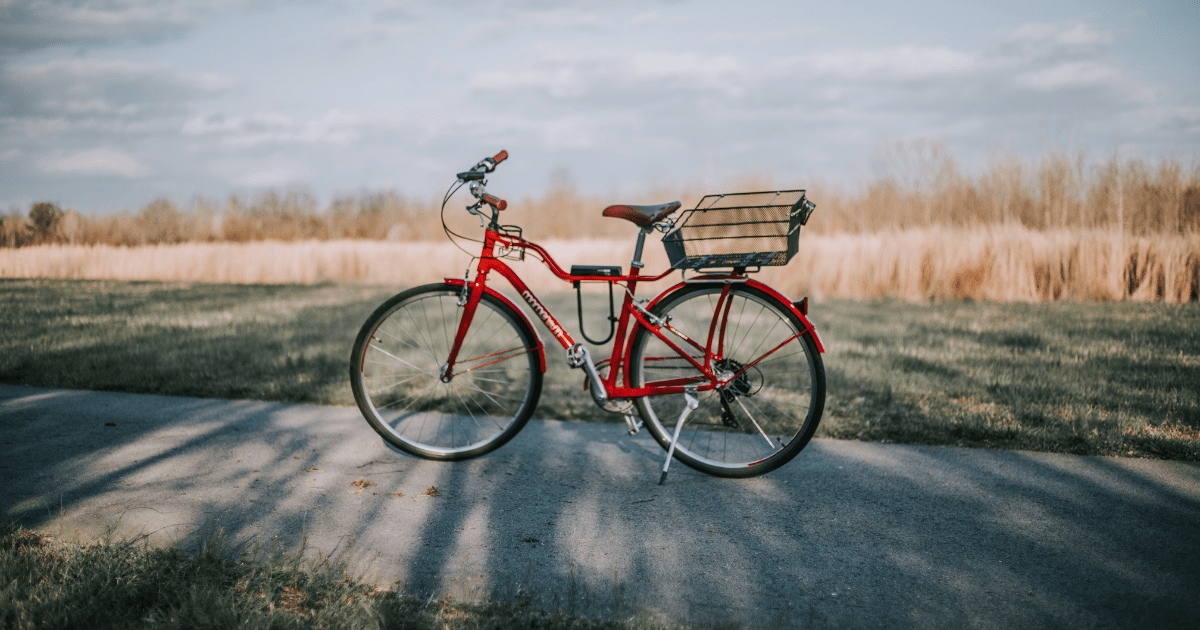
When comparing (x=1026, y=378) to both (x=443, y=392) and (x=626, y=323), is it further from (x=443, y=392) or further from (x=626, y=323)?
(x=443, y=392)

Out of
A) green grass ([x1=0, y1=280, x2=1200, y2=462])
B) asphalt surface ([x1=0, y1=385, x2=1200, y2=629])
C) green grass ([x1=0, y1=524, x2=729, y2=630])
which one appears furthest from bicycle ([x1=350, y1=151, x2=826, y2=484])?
green grass ([x1=0, y1=524, x2=729, y2=630])

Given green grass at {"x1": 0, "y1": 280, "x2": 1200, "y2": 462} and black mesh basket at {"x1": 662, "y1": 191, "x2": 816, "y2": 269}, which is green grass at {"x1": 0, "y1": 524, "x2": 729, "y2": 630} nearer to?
black mesh basket at {"x1": 662, "y1": 191, "x2": 816, "y2": 269}

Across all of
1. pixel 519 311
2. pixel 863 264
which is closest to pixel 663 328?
pixel 519 311

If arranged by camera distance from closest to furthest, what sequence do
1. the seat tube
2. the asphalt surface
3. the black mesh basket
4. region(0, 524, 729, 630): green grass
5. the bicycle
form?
region(0, 524, 729, 630): green grass → the asphalt surface → the black mesh basket → the bicycle → the seat tube

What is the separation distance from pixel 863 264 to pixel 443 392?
7.00m

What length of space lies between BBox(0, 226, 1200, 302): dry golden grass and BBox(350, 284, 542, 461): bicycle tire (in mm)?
2345

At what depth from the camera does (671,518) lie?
102 inches

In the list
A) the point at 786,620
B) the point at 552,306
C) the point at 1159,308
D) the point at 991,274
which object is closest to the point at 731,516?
the point at 786,620

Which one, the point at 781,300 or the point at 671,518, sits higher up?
the point at 781,300

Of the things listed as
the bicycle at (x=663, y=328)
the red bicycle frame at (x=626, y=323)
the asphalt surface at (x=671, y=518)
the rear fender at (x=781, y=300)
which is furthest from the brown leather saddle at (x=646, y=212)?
the asphalt surface at (x=671, y=518)

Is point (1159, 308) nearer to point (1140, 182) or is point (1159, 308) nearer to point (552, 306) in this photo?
point (1140, 182)

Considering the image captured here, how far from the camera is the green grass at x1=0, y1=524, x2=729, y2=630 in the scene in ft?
5.91

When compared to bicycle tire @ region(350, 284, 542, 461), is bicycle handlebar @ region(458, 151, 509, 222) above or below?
above

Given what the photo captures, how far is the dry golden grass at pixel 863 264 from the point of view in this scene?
786 centimetres
